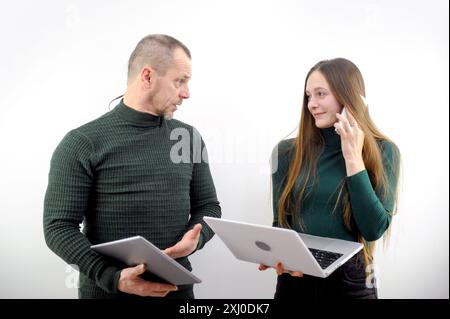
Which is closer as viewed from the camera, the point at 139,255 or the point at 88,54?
the point at 139,255

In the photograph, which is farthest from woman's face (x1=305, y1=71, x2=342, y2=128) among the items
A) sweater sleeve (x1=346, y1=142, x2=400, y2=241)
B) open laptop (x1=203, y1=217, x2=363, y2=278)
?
open laptop (x1=203, y1=217, x2=363, y2=278)

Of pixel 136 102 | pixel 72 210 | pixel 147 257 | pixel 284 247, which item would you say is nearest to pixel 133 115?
pixel 136 102

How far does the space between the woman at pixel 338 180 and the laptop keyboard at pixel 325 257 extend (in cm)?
11

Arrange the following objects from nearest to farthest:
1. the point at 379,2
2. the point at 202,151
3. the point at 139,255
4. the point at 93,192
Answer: the point at 139,255
the point at 93,192
the point at 202,151
the point at 379,2

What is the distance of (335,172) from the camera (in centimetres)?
138

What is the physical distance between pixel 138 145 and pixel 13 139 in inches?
22.5

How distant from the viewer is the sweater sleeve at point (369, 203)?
1211 mm

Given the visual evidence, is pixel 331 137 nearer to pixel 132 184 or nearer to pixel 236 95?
pixel 236 95

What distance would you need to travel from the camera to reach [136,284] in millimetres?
1123

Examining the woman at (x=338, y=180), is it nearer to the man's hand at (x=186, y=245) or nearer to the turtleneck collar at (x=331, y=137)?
the turtleneck collar at (x=331, y=137)
